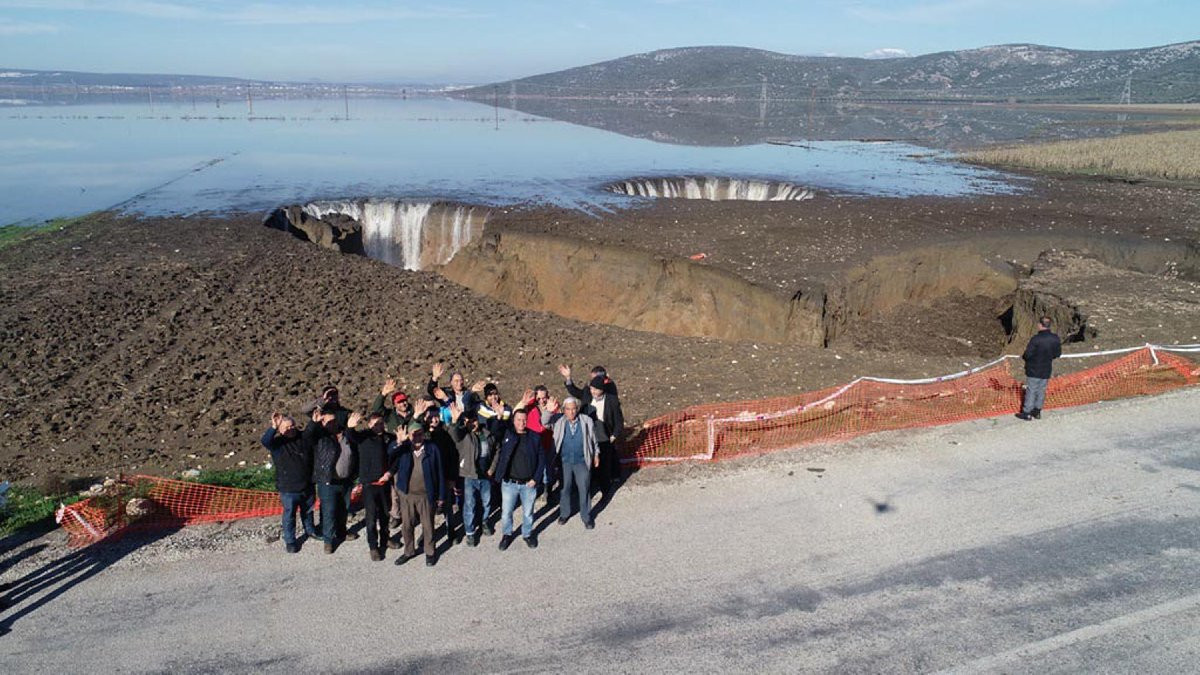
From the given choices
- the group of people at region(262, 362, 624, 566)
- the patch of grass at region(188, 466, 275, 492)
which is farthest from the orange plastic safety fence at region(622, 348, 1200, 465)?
the patch of grass at region(188, 466, 275, 492)

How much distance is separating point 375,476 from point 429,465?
59cm

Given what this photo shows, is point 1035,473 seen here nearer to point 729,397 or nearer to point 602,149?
point 729,397

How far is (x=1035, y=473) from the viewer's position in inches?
425

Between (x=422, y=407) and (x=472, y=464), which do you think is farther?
(x=422, y=407)

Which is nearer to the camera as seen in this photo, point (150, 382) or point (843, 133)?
point (150, 382)

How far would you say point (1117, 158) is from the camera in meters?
45.6

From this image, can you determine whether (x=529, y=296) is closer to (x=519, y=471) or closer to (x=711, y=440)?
(x=711, y=440)

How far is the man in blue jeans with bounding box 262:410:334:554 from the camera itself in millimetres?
8633

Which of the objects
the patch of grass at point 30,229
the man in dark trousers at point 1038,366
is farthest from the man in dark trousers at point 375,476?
the patch of grass at point 30,229

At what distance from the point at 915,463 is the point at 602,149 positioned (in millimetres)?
50184

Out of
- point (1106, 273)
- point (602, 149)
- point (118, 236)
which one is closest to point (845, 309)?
point (1106, 273)

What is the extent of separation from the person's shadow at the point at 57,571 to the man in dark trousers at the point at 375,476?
96.1 inches

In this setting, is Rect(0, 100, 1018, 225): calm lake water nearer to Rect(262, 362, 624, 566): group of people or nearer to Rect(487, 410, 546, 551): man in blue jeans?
Rect(262, 362, 624, 566): group of people

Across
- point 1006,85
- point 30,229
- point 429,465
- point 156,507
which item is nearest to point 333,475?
point 429,465
